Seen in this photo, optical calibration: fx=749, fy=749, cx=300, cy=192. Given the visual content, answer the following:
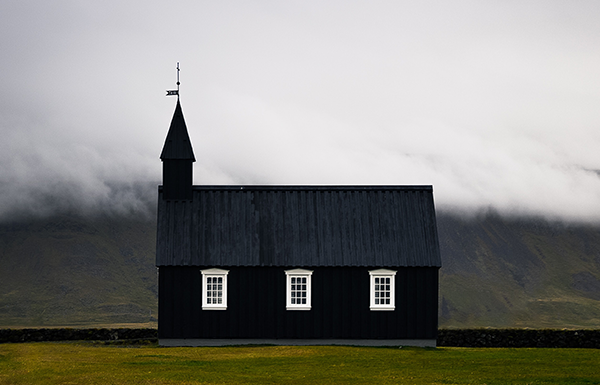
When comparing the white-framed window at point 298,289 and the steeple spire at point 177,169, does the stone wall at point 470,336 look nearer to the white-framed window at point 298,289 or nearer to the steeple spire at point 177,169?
the steeple spire at point 177,169

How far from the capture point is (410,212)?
41.3m

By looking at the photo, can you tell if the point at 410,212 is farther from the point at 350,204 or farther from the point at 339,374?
the point at 339,374

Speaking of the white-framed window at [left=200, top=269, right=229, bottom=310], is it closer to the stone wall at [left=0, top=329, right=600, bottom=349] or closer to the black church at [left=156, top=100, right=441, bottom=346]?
the black church at [left=156, top=100, right=441, bottom=346]

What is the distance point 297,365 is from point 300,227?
10.8m

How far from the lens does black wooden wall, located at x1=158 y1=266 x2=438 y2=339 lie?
1539 inches

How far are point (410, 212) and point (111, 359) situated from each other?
1776cm

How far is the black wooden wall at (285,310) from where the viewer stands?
1539 inches

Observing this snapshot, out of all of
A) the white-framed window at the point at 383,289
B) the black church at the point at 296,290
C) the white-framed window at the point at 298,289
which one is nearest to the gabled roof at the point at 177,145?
the black church at the point at 296,290

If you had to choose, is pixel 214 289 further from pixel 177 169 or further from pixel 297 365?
pixel 297 365

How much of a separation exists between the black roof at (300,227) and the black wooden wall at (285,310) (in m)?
0.75

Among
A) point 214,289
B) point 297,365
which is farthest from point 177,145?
point 297,365

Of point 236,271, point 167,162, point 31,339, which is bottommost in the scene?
point 31,339

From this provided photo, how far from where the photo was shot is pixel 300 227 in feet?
133

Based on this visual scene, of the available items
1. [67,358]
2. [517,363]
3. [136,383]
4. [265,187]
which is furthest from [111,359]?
[517,363]
